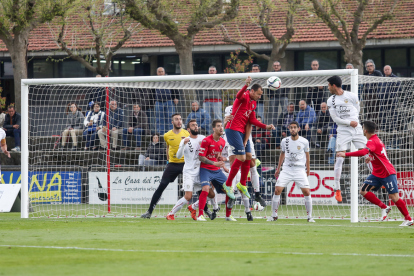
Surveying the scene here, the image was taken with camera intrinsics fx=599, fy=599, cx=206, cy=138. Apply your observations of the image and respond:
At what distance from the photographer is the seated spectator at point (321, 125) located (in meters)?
16.6

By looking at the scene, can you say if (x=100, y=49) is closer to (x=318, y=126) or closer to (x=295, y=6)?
(x=295, y=6)

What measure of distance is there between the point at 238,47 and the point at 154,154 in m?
10.0

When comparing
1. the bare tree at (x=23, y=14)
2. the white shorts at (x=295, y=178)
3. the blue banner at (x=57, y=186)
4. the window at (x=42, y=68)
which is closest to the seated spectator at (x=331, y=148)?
the white shorts at (x=295, y=178)

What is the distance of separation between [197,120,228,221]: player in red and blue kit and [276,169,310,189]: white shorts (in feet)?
4.09

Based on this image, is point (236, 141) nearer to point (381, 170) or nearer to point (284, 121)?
point (381, 170)

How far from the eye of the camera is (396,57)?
25578 millimetres

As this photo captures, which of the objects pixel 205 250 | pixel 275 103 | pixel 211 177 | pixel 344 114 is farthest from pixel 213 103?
pixel 205 250

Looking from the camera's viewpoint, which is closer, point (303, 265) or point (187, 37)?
point (303, 265)

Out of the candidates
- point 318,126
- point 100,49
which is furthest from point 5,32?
point 318,126

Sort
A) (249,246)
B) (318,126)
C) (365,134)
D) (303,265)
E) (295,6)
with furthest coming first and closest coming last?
(295,6) < (318,126) < (365,134) < (249,246) < (303,265)

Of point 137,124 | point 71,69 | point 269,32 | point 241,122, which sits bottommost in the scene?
point 241,122

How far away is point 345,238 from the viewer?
28.0 ft

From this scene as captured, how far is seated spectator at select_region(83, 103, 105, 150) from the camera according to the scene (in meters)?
17.5

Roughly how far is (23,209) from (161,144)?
5.63 metres
